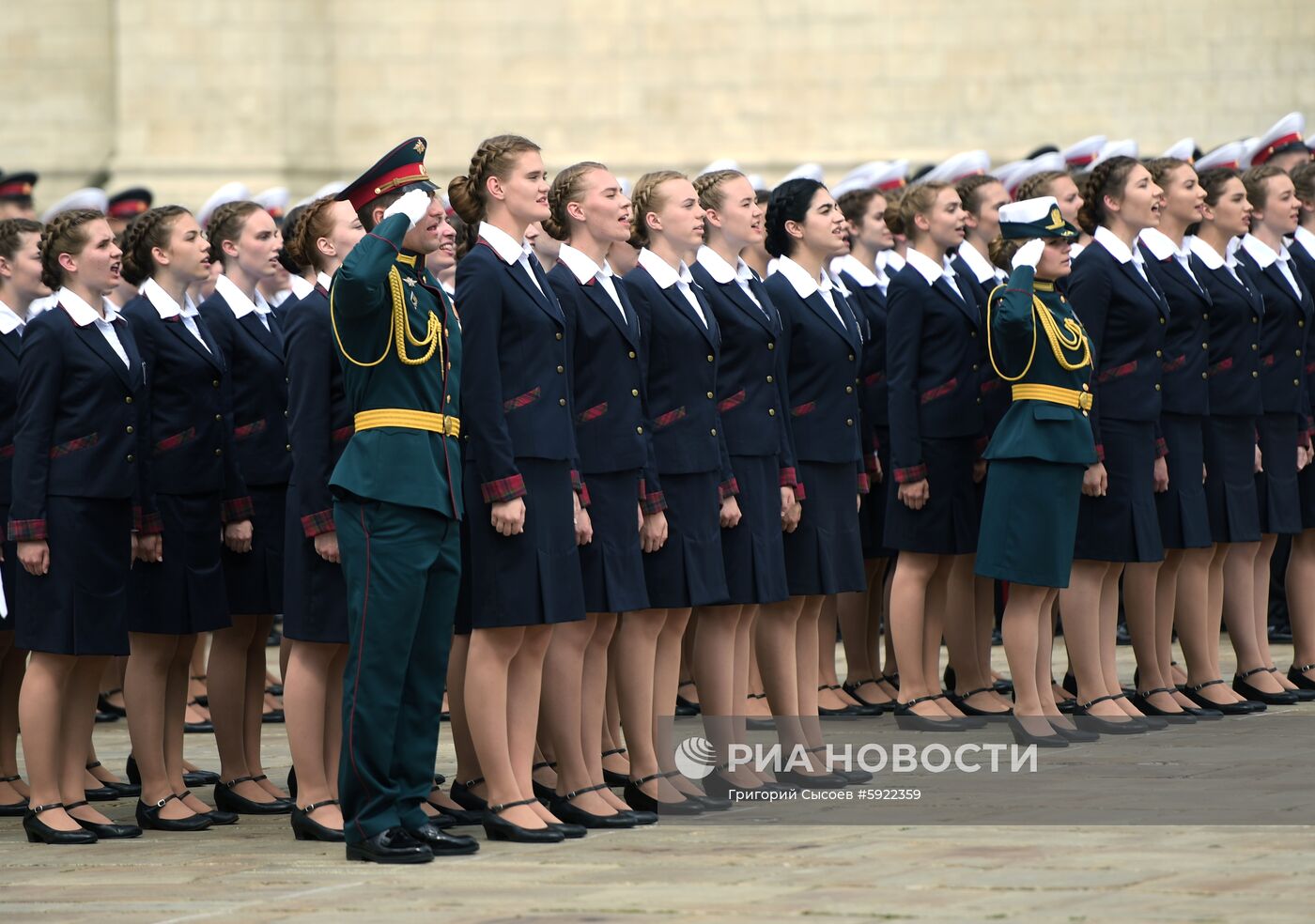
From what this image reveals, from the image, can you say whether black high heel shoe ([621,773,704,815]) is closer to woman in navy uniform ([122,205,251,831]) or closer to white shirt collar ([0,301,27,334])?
woman in navy uniform ([122,205,251,831])

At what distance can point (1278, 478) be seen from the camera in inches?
427

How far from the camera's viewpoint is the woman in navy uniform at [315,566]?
7539 mm

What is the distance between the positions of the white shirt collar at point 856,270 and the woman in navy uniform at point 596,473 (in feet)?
10.6

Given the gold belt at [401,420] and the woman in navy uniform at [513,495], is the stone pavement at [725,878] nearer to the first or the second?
the woman in navy uniform at [513,495]

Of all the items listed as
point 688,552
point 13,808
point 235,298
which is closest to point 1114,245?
point 688,552

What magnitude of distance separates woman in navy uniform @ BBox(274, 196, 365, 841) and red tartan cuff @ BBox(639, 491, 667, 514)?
977mm

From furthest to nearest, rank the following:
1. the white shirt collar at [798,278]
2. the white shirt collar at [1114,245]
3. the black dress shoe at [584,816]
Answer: the white shirt collar at [1114,245] → the white shirt collar at [798,278] → the black dress shoe at [584,816]

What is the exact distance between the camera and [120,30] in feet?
66.5

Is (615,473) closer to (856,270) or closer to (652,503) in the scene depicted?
(652,503)

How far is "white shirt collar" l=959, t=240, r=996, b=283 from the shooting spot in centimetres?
1038

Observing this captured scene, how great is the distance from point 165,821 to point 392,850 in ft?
4.27

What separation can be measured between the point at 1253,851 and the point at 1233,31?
1365 centimetres

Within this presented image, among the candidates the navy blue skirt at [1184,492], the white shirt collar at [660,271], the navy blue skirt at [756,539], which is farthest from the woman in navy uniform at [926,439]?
the white shirt collar at [660,271]

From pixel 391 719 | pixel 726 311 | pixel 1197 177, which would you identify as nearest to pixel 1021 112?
pixel 1197 177
